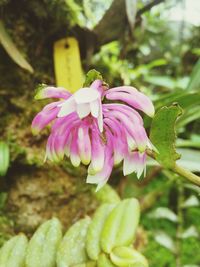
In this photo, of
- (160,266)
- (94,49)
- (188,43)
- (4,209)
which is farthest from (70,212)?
(188,43)

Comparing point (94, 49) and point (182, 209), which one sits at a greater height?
point (94, 49)

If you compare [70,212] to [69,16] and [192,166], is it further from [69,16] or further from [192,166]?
[69,16]

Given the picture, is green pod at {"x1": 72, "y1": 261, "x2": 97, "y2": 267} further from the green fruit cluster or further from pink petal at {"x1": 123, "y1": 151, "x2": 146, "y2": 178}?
pink petal at {"x1": 123, "y1": 151, "x2": 146, "y2": 178}

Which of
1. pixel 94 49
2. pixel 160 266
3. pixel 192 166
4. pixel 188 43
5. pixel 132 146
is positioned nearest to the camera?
pixel 132 146

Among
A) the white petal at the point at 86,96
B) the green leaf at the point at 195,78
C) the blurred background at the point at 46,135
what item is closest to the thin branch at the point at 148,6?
the blurred background at the point at 46,135

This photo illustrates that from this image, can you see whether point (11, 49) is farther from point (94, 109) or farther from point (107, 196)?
point (94, 109)

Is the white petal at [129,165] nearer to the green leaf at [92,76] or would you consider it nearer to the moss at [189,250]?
the green leaf at [92,76]
